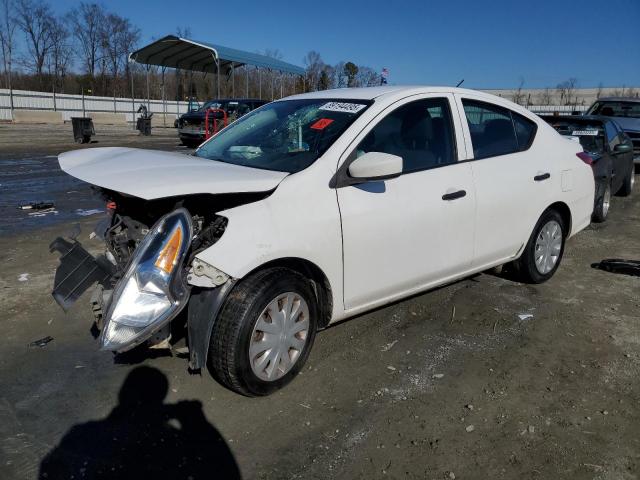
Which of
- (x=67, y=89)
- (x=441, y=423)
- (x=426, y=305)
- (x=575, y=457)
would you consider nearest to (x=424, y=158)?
(x=426, y=305)

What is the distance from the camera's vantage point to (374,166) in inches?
123

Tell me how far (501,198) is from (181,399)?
2.78 metres

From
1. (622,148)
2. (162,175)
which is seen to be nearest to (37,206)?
(162,175)

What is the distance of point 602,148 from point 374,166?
22.2 feet

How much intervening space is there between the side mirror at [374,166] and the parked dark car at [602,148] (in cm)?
568

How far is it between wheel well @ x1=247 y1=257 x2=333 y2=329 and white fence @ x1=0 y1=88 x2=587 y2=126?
33.0m

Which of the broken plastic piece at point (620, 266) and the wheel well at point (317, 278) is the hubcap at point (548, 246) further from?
the wheel well at point (317, 278)

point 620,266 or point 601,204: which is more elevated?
point 601,204

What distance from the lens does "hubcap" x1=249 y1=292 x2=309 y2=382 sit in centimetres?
300

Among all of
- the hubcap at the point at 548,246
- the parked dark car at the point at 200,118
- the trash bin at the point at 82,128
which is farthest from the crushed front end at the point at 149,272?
the trash bin at the point at 82,128

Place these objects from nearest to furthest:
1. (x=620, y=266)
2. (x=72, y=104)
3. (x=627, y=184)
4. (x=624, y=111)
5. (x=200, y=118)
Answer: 1. (x=620, y=266)
2. (x=627, y=184)
3. (x=624, y=111)
4. (x=200, y=118)
5. (x=72, y=104)

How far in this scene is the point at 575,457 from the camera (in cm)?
267

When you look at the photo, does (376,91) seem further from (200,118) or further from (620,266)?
(200,118)

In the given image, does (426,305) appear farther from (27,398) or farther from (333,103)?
(27,398)
